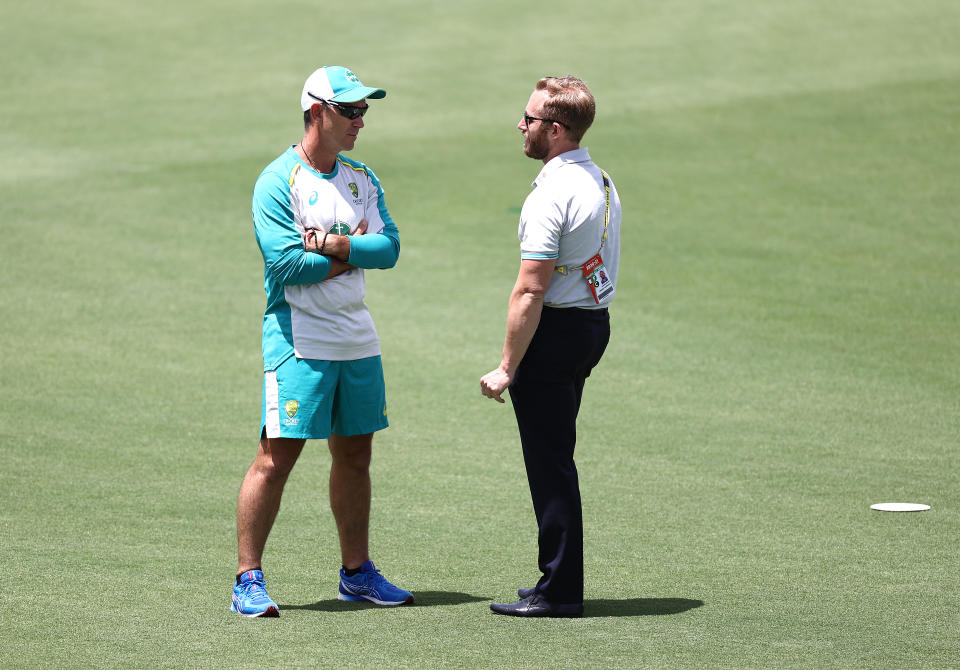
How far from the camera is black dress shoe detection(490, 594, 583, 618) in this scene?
511 centimetres

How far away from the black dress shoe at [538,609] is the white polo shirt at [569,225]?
1167mm

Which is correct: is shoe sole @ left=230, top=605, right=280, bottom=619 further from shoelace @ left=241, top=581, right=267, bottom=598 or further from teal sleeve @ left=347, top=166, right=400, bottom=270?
teal sleeve @ left=347, top=166, right=400, bottom=270

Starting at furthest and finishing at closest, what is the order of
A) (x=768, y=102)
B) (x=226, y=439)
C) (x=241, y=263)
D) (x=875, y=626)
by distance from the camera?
(x=768, y=102), (x=241, y=263), (x=226, y=439), (x=875, y=626)

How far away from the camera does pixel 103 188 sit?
14328mm

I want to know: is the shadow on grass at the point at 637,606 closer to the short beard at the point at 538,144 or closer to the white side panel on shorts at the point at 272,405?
the white side panel on shorts at the point at 272,405

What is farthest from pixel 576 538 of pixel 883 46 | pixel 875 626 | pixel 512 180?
pixel 883 46

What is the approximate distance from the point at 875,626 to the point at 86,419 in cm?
518

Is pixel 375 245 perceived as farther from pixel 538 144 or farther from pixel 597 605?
pixel 597 605

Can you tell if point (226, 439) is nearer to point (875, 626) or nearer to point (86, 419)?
point (86, 419)

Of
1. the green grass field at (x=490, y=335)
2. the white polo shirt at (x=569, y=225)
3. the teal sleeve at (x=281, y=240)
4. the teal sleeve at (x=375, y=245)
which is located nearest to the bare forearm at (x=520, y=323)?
the white polo shirt at (x=569, y=225)

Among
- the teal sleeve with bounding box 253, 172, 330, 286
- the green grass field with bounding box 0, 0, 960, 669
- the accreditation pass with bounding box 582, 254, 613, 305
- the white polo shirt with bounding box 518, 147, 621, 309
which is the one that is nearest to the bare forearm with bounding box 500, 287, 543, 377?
the white polo shirt with bounding box 518, 147, 621, 309

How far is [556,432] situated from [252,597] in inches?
52.4

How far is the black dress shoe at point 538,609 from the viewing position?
16.8ft

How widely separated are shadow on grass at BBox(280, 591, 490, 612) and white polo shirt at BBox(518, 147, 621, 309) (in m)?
1.28
